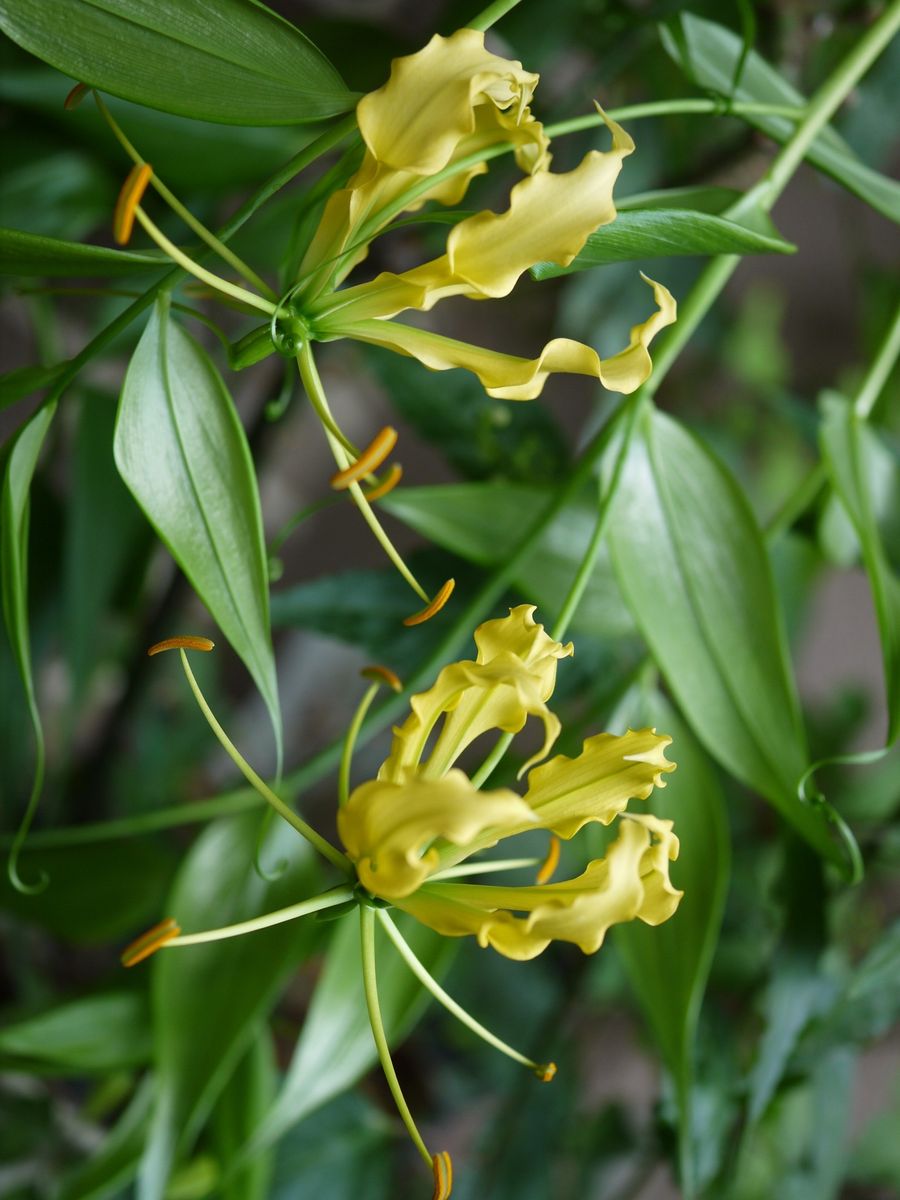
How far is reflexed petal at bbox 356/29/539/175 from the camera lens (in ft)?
0.95

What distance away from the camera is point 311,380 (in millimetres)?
358

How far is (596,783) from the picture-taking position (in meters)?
0.36

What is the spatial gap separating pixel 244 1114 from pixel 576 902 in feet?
1.52

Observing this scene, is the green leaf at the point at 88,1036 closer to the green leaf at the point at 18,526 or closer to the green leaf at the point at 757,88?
the green leaf at the point at 18,526

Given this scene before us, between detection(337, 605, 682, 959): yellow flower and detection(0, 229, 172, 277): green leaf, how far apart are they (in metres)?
0.16

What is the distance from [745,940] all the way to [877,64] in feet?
2.53

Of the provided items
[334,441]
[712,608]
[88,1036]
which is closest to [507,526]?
[712,608]

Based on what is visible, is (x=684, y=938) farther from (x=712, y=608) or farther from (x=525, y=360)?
(x=525, y=360)

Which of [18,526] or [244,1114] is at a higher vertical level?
[18,526]

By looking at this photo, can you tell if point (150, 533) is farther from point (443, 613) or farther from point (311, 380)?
point (311, 380)

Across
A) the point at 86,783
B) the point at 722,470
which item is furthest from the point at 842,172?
the point at 86,783

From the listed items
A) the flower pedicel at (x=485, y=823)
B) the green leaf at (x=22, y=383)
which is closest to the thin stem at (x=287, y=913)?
the flower pedicel at (x=485, y=823)

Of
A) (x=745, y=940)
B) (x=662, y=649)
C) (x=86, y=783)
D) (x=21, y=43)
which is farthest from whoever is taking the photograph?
(x=745, y=940)

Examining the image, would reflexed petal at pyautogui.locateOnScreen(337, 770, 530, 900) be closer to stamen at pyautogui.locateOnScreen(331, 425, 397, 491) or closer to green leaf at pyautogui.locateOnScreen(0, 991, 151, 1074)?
stamen at pyautogui.locateOnScreen(331, 425, 397, 491)
